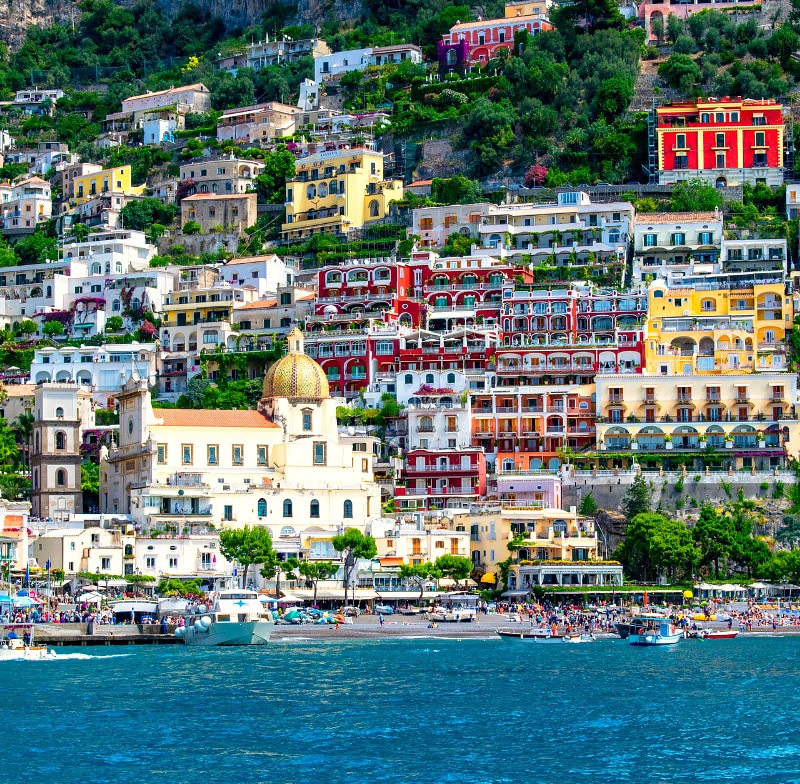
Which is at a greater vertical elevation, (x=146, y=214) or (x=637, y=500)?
(x=146, y=214)

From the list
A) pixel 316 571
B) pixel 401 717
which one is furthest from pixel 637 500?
pixel 401 717

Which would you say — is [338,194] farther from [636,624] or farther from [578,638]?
[578,638]

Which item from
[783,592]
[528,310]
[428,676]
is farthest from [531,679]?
[528,310]

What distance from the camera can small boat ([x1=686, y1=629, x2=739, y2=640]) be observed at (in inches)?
3853

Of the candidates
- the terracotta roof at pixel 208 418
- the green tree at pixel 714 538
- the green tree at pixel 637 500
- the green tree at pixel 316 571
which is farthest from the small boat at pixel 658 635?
the terracotta roof at pixel 208 418

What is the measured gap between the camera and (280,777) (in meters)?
57.6

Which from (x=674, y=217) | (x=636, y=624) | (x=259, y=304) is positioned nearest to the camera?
(x=636, y=624)

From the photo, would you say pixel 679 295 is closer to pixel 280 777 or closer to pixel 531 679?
pixel 531 679

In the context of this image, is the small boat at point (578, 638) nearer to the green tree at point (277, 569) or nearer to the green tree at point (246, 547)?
the green tree at point (277, 569)

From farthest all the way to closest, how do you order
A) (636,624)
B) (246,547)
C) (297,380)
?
(297,380), (246,547), (636,624)

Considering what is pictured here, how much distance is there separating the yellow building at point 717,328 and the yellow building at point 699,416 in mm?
2379

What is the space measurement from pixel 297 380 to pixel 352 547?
15.5 m

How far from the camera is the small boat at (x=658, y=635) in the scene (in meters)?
93.4

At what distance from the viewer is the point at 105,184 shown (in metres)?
169
